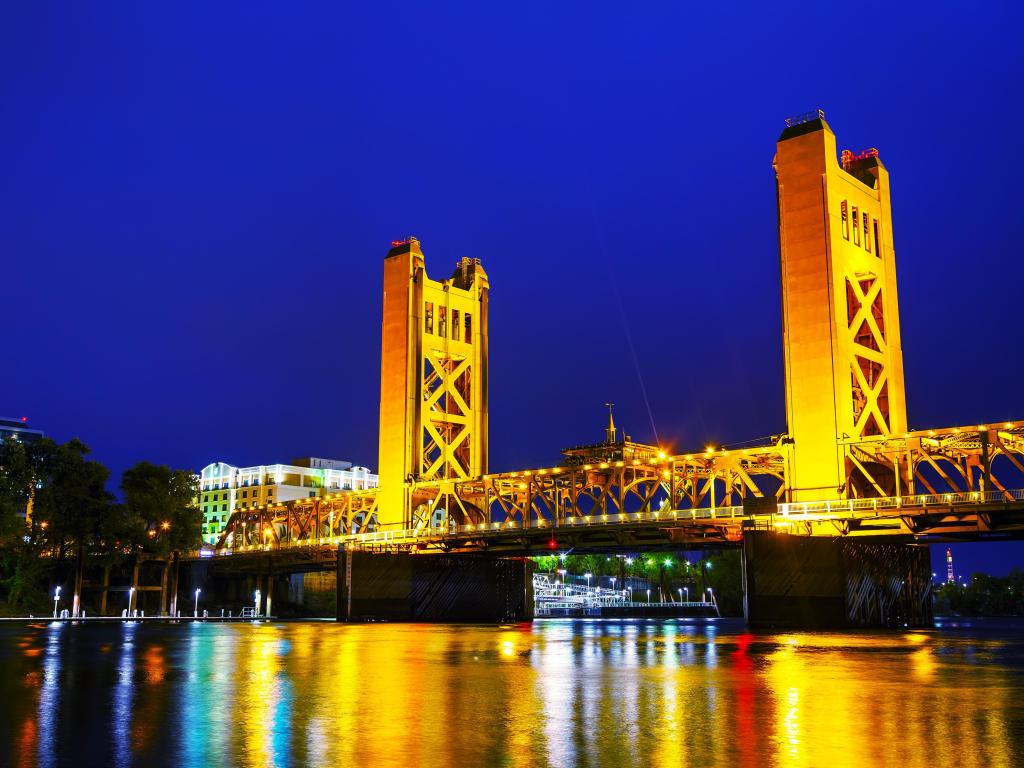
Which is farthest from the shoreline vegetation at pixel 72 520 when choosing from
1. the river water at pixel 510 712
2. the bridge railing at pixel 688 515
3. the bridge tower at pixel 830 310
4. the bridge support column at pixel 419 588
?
the river water at pixel 510 712

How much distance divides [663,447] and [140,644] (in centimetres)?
5593

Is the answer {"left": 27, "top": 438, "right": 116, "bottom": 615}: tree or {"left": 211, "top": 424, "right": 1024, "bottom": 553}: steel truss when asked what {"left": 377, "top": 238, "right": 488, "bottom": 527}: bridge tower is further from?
{"left": 27, "top": 438, "right": 116, "bottom": 615}: tree

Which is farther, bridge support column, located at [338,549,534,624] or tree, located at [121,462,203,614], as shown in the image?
tree, located at [121,462,203,614]

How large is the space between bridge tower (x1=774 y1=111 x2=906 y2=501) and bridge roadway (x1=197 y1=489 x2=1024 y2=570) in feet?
8.75

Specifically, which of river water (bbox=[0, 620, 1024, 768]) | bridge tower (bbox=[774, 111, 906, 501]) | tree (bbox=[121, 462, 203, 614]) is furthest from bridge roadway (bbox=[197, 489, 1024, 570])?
river water (bbox=[0, 620, 1024, 768])

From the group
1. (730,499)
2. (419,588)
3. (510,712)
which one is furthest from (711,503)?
(510,712)

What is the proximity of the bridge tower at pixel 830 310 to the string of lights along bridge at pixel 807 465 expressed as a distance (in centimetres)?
11

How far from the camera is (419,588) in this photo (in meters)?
89.5

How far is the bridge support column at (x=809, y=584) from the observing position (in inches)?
2328

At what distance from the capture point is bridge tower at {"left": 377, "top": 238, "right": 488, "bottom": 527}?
96.6 meters

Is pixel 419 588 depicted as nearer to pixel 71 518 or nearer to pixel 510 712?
pixel 71 518

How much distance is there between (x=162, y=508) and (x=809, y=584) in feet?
244

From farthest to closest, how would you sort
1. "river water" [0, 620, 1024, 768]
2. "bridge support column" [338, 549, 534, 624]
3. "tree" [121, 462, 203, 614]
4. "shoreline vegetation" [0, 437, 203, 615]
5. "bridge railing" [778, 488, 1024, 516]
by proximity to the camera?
"tree" [121, 462, 203, 614]
"shoreline vegetation" [0, 437, 203, 615]
"bridge support column" [338, 549, 534, 624]
"bridge railing" [778, 488, 1024, 516]
"river water" [0, 620, 1024, 768]

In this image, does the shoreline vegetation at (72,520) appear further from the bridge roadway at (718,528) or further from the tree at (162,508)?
the bridge roadway at (718,528)
